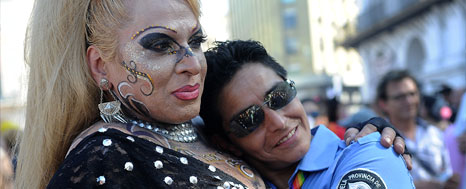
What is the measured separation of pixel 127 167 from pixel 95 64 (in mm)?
507

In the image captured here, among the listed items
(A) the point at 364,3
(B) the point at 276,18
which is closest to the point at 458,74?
(A) the point at 364,3

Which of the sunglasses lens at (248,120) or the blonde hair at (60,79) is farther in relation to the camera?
the sunglasses lens at (248,120)

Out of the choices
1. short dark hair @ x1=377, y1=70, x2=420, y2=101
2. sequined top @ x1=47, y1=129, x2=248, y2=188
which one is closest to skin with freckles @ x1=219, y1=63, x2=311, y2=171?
sequined top @ x1=47, y1=129, x2=248, y2=188

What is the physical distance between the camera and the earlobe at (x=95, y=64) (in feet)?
6.38

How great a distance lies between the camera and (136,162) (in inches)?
68.8

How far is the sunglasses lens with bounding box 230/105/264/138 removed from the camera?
238 centimetres

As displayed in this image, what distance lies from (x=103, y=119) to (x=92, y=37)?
348mm

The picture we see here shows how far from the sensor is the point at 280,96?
95.0 inches

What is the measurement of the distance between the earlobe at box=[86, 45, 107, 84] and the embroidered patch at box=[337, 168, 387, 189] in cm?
113

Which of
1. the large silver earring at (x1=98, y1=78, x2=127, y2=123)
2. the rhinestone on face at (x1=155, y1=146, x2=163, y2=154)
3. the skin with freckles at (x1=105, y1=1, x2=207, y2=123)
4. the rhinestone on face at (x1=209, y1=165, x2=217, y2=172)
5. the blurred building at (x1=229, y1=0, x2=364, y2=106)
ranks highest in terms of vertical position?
the skin with freckles at (x1=105, y1=1, x2=207, y2=123)

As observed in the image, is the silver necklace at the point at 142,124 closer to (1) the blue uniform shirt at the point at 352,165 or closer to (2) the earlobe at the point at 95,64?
(2) the earlobe at the point at 95,64

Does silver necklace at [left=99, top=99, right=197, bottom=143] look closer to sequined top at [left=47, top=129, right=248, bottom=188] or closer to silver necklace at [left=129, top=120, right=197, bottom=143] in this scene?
silver necklace at [left=129, top=120, right=197, bottom=143]

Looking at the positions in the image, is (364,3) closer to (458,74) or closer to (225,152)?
(458,74)

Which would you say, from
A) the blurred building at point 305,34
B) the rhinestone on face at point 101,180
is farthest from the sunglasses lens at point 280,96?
the blurred building at point 305,34
